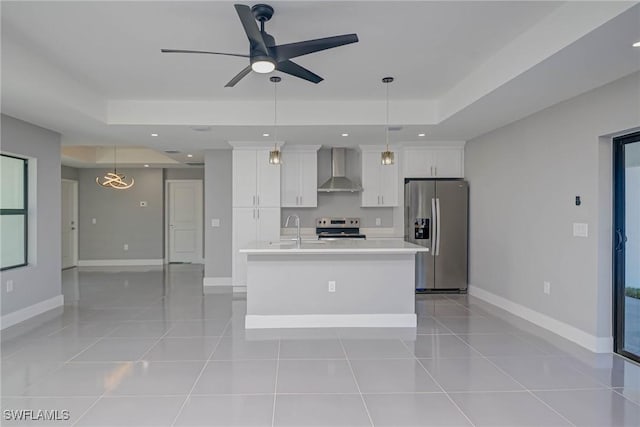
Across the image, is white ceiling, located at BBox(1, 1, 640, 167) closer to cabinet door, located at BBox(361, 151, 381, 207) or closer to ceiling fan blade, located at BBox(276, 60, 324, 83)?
ceiling fan blade, located at BBox(276, 60, 324, 83)

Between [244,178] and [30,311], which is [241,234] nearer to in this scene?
[244,178]

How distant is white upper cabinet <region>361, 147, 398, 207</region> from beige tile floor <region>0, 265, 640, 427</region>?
2.35 metres

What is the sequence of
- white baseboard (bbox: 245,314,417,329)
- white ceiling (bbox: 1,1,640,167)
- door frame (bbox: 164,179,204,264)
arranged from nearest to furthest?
white ceiling (bbox: 1,1,640,167) < white baseboard (bbox: 245,314,417,329) < door frame (bbox: 164,179,204,264)

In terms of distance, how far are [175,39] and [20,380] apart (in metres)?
2.83

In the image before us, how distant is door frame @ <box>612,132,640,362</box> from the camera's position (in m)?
3.33

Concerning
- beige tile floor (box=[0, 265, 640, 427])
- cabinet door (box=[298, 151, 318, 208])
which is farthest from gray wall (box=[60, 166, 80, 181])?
cabinet door (box=[298, 151, 318, 208])

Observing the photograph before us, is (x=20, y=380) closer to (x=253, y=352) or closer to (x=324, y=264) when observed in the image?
(x=253, y=352)

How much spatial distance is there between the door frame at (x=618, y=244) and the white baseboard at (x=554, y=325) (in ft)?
0.34

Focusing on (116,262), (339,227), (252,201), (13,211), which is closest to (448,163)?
(339,227)

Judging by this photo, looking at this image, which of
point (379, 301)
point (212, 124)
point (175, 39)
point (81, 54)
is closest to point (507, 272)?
point (379, 301)

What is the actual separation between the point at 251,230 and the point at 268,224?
11.5 inches

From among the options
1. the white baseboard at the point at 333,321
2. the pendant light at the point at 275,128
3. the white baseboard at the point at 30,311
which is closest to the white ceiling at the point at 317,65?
the pendant light at the point at 275,128

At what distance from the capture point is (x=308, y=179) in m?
6.26

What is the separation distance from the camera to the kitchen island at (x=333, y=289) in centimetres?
412
